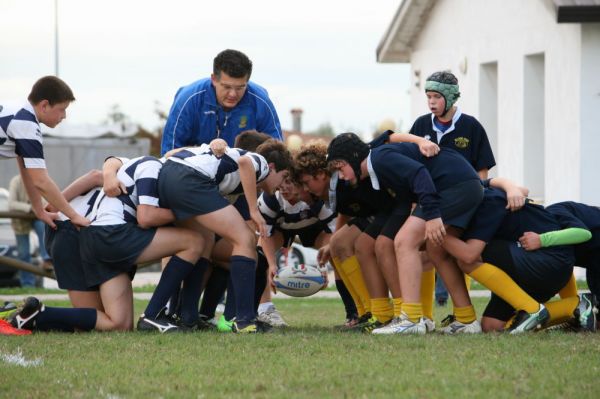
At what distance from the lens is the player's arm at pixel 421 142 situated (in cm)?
834

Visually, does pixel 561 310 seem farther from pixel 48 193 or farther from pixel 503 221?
pixel 48 193

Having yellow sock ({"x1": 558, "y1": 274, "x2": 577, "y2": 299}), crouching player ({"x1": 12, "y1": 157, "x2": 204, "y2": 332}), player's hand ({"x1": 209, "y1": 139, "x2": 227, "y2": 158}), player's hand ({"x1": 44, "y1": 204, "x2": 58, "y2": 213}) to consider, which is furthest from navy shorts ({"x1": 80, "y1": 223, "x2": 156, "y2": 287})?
yellow sock ({"x1": 558, "y1": 274, "x2": 577, "y2": 299})

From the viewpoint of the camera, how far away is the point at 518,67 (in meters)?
19.6

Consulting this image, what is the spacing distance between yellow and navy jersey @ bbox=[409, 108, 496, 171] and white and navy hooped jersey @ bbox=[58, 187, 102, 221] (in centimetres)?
262

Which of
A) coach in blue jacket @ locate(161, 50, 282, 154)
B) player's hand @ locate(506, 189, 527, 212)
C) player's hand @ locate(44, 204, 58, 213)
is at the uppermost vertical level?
coach in blue jacket @ locate(161, 50, 282, 154)

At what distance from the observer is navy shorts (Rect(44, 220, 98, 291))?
8.80 meters

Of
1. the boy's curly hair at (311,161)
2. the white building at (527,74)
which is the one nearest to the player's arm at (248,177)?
the boy's curly hair at (311,161)

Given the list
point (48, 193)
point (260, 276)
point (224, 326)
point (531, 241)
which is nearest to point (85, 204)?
point (48, 193)

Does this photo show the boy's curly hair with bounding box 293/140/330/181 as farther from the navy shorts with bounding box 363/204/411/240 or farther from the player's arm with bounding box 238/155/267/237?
the navy shorts with bounding box 363/204/411/240

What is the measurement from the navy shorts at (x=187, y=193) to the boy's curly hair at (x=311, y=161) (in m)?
0.58

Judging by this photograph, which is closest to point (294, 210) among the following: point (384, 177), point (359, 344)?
point (384, 177)

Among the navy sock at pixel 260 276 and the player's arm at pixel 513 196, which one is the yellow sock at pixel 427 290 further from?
the navy sock at pixel 260 276

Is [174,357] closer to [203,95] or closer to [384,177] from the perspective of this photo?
[384,177]

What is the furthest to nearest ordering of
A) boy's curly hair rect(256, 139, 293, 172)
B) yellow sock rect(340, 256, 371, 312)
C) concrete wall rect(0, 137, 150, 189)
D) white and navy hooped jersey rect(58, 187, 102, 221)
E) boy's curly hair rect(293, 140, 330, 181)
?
concrete wall rect(0, 137, 150, 189) → yellow sock rect(340, 256, 371, 312) → white and navy hooped jersey rect(58, 187, 102, 221) → boy's curly hair rect(256, 139, 293, 172) → boy's curly hair rect(293, 140, 330, 181)
